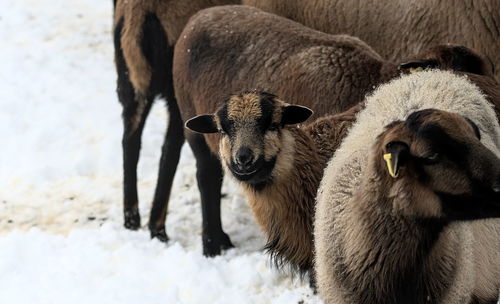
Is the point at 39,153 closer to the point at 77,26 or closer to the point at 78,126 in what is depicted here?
the point at 78,126

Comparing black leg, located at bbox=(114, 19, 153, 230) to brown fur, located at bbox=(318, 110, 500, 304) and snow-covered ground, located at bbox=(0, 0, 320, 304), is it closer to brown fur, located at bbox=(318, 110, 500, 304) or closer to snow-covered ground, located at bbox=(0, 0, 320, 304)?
snow-covered ground, located at bbox=(0, 0, 320, 304)

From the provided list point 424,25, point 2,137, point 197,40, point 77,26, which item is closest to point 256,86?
point 197,40

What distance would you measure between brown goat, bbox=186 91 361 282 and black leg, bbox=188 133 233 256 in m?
1.51

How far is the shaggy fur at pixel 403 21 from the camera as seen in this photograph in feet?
22.0

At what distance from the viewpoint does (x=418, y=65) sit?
5.47 meters

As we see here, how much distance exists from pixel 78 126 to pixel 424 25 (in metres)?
4.66

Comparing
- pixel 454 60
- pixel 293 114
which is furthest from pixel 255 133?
pixel 454 60

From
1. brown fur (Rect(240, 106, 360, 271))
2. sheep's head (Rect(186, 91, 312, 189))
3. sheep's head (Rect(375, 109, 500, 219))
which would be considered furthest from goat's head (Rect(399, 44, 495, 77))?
sheep's head (Rect(375, 109, 500, 219))

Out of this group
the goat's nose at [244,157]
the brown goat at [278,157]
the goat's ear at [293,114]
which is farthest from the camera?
the goat's ear at [293,114]

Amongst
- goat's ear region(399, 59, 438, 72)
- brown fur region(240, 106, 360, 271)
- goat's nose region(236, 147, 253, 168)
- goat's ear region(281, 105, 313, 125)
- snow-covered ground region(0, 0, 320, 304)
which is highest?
goat's ear region(399, 59, 438, 72)

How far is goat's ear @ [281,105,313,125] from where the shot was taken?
502 cm

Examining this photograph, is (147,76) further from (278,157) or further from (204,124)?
(278,157)

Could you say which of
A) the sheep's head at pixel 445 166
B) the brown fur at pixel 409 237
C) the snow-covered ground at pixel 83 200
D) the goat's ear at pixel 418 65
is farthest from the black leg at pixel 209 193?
the sheep's head at pixel 445 166

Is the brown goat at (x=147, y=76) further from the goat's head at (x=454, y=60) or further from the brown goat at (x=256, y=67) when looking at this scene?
the goat's head at (x=454, y=60)
